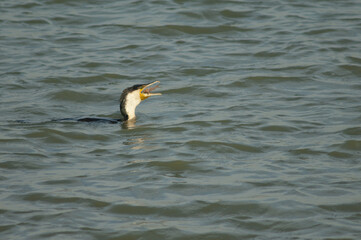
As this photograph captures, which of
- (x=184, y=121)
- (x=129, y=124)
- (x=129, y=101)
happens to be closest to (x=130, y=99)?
(x=129, y=101)

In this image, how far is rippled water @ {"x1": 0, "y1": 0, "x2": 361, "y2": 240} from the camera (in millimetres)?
5871

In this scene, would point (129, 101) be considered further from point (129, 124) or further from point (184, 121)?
point (184, 121)

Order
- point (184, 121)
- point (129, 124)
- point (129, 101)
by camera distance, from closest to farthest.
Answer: point (184, 121), point (129, 124), point (129, 101)

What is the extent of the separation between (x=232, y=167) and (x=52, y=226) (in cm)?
227

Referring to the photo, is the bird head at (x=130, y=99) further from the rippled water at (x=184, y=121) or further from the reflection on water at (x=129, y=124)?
the rippled water at (x=184, y=121)

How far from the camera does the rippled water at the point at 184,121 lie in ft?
19.3

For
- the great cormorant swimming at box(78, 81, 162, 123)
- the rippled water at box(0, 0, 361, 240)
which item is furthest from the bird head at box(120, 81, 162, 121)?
the rippled water at box(0, 0, 361, 240)

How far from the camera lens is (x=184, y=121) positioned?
28.9ft

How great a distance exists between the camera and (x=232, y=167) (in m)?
7.03

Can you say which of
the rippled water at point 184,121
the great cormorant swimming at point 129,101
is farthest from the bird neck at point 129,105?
the rippled water at point 184,121

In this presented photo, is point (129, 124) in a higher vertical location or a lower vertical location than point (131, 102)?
lower

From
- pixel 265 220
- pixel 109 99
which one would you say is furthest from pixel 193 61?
A: pixel 265 220

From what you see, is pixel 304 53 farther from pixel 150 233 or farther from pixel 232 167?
pixel 150 233

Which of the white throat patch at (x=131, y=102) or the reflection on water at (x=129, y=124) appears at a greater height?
the white throat patch at (x=131, y=102)
